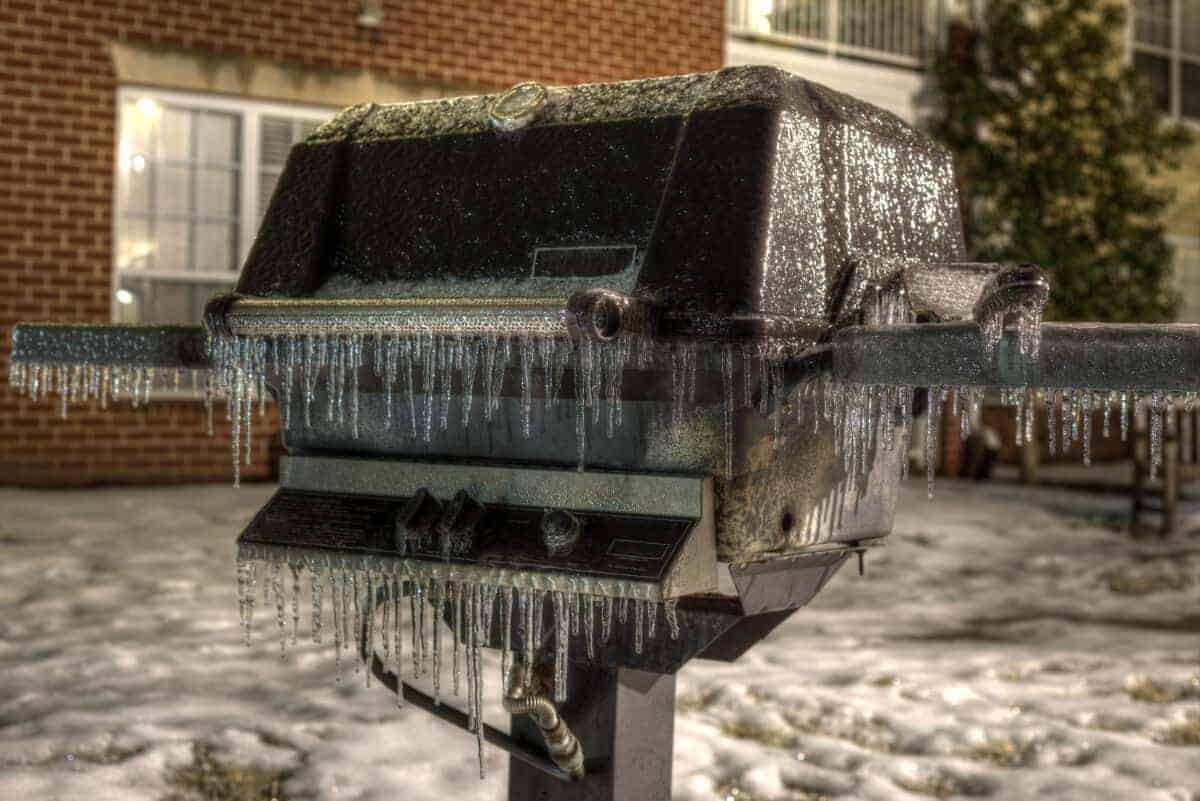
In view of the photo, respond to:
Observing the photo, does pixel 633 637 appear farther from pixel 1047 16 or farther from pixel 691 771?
pixel 1047 16

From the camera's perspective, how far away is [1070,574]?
298 inches

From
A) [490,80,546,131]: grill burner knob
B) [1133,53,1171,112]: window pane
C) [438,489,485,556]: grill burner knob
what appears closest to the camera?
[438,489,485,556]: grill burner knob

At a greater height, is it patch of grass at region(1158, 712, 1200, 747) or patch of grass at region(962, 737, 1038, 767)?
patch of grass at region(1158, 712, 1200, 747)

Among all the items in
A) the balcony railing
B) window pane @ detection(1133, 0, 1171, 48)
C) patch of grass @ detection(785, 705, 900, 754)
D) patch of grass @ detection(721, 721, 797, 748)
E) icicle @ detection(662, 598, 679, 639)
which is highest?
window pane @ detection(1133, 0, 1171, 48)

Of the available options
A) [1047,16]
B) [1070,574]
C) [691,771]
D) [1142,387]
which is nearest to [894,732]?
→ [691,771]

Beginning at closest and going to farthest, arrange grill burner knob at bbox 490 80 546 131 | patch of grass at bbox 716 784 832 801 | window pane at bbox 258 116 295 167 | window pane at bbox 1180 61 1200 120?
grill burner knob at bbox 490 80 546 131
patch of grass at bbox 716 784 832 801
window pane at bbox 258 116 295 167
window pane at bbox 1180 61 1200 120

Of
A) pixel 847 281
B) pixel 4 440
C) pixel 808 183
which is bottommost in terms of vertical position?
pixel 4 440

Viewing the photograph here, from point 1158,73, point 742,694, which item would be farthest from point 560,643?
point 1158,73

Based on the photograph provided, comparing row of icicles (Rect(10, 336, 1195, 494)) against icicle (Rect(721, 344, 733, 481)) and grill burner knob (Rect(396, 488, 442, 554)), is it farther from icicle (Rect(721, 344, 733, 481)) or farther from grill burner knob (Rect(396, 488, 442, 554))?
grill burner knob (Rect(396, 488, 442, 554))

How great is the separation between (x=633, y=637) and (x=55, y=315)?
730 centimetres

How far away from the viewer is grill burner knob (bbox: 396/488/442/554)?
2125mm

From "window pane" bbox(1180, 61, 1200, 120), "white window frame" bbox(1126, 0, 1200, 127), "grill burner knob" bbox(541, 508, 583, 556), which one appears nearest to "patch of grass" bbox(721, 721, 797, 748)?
"grill burner knob" bbox(541, 508, 583, 556)

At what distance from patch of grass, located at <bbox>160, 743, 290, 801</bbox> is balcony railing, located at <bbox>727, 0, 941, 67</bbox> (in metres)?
8.84

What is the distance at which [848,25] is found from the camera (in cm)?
1236
